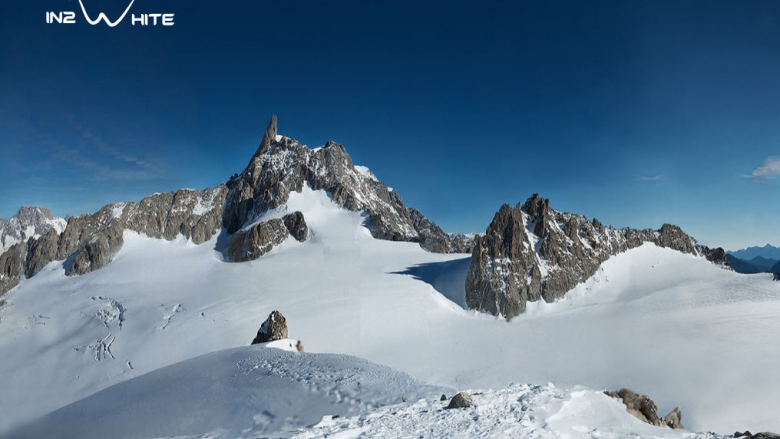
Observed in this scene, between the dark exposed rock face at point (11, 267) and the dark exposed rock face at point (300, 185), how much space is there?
33938mm

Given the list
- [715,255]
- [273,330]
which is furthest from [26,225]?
[715,255]

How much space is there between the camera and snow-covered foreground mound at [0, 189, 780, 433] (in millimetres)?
31344

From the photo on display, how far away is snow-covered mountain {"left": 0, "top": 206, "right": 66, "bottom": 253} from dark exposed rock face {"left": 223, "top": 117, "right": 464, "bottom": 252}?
11660 centimetres

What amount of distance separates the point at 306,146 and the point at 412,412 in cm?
9474

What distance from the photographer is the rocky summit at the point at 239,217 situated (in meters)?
66.3

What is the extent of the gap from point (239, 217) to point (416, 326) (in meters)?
57.4

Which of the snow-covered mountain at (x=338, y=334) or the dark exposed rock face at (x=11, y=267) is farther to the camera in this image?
the dark exposed rock face at (x=11, y=267)

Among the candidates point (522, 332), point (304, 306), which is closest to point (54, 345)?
point (304, 306)

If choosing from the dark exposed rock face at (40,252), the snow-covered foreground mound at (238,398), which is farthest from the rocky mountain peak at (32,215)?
the snow-covered foreground mound at (238,398)

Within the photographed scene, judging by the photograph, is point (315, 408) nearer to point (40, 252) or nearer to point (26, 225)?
point (40, 252)

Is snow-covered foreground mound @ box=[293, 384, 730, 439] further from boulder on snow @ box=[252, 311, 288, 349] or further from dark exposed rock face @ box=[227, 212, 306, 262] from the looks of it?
dark exposed rock face @ box=[227, 212, 306, 262]

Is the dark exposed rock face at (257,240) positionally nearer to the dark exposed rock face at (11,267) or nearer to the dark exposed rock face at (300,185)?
the dark exposed rock face at (300,185)

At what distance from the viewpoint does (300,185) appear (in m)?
90.2

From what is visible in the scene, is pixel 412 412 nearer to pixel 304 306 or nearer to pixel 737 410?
pixel 737 410
